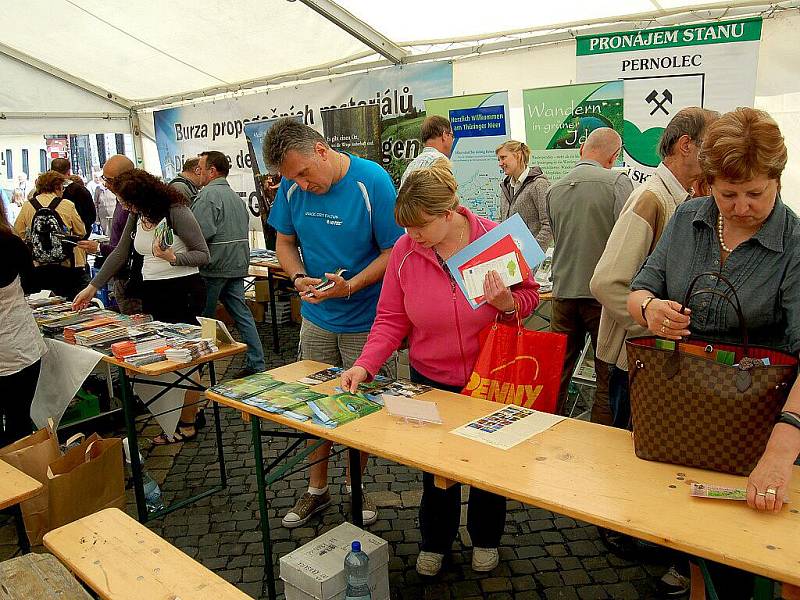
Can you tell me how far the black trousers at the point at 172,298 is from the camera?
13.0 ft

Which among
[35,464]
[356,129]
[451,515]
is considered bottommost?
[451,515]

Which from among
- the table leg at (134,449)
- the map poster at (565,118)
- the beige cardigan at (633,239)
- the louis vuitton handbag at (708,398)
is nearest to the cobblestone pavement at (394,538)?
the table leg at (134,449)

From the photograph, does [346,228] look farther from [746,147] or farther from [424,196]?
[746,147]

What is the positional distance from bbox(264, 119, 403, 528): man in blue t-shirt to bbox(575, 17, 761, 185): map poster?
2.32 m

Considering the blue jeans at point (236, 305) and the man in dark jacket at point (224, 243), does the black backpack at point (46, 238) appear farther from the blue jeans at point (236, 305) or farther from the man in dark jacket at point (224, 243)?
the blue jeans at point (236, 305)

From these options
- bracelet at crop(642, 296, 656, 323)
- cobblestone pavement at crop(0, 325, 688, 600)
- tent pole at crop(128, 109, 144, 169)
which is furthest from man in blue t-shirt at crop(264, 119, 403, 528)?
tent pole at crop(128, 109, 144, 169)

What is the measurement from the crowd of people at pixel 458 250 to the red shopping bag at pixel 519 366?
104 millimetres

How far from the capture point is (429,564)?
2.58m

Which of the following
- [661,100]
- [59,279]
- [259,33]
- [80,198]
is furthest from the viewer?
[80,198]

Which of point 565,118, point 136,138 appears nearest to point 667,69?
point 565,118

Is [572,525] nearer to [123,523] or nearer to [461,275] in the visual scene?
[461,275]

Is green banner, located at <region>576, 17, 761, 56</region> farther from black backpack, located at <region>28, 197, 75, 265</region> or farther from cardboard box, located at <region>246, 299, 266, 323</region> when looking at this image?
black backpack, located at <region>28, 197, 75, 265</region>

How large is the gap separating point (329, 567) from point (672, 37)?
3.75m

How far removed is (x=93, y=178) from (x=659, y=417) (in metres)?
9.79
